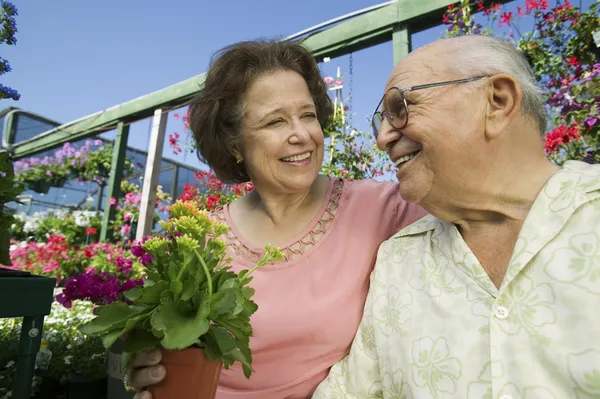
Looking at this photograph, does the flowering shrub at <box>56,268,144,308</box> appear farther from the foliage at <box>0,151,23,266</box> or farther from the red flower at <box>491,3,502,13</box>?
the red flower at <box>491,3,502,13</box>

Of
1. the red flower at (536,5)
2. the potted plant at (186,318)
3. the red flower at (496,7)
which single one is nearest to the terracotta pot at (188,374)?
the potted plant at (186,318)

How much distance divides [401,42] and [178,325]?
3.23 metres

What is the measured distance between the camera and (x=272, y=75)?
75.7 inches

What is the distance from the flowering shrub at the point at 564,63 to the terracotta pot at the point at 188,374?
2.51m

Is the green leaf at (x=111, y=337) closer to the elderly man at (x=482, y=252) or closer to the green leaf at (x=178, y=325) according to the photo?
the green leaf at (x=178, y=325)

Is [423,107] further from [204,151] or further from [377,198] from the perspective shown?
[204,151]

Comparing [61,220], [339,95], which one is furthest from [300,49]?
[61,220]

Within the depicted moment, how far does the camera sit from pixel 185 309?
94 centimetres

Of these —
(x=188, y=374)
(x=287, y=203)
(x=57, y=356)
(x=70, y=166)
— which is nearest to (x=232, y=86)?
(x=287, y=203)

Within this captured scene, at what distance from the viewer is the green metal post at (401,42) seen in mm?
3434

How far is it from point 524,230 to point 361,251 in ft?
2.26

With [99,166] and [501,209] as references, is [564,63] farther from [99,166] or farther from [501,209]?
[99,166]

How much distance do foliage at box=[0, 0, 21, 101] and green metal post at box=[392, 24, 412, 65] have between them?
2.69 metres

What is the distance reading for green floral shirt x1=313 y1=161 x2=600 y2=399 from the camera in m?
0.99
